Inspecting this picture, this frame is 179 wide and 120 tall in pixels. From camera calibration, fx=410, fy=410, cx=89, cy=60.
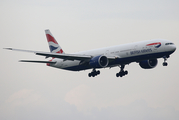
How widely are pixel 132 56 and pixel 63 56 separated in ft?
36.7

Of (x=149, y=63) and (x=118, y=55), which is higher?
(x=118, y=55)

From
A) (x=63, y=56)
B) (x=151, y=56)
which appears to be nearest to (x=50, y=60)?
(x=63, y=56)

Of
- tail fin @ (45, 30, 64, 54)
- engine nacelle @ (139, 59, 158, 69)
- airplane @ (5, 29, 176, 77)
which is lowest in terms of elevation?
engine nacelle @ (139, 59, 158, 69)

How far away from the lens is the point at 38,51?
6328cm

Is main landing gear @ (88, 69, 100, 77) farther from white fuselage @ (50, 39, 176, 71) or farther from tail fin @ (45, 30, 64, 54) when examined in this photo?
tail fin @ (45, 30, 64, 54)

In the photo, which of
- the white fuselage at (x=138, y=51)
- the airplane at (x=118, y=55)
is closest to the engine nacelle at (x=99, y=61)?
the airplane at (x=118, y=55)

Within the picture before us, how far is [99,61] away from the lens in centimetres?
6569

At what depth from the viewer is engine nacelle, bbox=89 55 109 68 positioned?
65.8m

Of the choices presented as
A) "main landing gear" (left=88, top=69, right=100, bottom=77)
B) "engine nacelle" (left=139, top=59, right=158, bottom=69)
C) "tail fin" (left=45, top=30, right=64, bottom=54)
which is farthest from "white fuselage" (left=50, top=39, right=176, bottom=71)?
"tail fin" (left=45, top=30, right=64, bottom=54)

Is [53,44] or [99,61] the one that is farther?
[53,44]

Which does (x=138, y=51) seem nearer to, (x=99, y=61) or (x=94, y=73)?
(x=99, y=61)

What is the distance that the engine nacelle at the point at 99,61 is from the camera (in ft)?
216

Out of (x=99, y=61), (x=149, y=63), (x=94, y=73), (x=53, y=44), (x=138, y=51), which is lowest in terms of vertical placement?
(x=94, y=73)

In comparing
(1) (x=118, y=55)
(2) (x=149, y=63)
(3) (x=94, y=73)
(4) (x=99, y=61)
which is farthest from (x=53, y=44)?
(2) (x=149, y=63)
